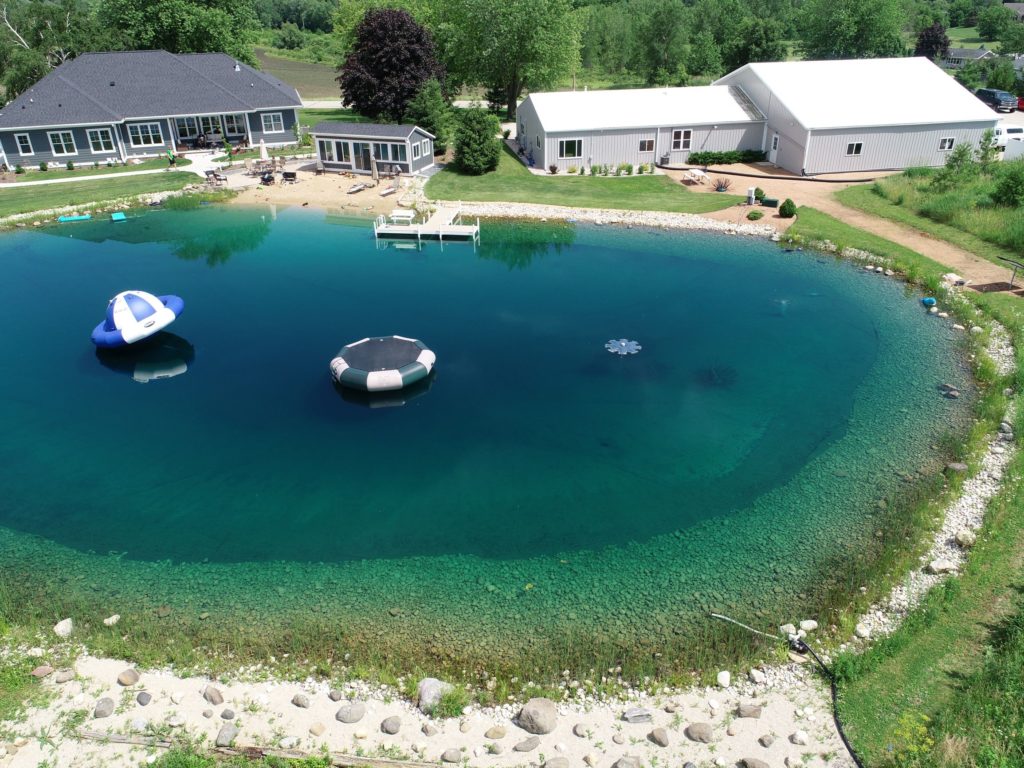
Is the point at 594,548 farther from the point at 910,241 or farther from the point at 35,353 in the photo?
the point at 910,241

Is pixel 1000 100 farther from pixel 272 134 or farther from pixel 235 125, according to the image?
pixel 235 125

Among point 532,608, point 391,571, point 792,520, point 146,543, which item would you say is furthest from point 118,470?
point 792,520

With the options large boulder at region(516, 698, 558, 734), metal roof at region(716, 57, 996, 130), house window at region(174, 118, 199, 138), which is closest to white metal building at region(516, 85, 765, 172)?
metal roof at region(716, 57, 996, 130)

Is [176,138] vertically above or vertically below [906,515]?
above

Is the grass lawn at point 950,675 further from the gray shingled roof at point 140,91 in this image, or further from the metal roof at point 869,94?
the gray shingled roof at point 140,91

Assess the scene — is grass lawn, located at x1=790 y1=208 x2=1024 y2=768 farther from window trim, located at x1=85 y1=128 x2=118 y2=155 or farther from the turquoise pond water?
window trim, located at x1=85 y1=128 x2=118 y2=155

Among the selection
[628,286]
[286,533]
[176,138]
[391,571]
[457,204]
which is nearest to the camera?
[391,571]

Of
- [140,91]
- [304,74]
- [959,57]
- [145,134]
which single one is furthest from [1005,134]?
[304,74]
